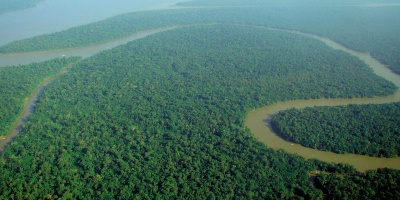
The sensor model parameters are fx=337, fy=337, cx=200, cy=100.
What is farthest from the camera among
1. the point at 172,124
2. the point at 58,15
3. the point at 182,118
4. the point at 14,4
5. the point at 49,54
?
the point at 14,4

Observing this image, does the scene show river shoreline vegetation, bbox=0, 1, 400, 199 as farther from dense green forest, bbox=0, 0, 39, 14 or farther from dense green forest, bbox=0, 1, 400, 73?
dense green forest, bbox=0, 0, 39, 14

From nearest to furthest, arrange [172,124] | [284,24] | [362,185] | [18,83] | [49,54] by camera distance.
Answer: [362,185] → [172,124] → [18,83] → [49,54] → [284,24]

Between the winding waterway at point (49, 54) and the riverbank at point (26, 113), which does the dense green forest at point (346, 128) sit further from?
the winding waterway at point (49, 54)

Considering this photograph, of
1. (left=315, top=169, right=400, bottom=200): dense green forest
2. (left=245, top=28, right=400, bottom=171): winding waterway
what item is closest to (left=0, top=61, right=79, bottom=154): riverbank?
(left=245, top=28, right=400, bottom=171): winding waterway

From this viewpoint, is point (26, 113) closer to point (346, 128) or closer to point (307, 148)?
point (307, 148)

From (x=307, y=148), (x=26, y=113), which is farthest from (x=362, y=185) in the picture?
(x=26, y=113)

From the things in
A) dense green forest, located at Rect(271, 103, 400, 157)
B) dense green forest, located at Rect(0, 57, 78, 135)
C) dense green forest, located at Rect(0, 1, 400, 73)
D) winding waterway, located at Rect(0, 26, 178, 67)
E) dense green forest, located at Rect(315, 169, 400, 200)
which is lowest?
dense green forest, located at Rect(315, 169, 400, 200)
